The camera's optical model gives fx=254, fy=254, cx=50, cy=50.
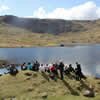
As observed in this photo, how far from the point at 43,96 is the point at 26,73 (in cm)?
792

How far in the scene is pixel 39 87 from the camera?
3609 cm

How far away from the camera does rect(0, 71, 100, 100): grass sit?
33031mm

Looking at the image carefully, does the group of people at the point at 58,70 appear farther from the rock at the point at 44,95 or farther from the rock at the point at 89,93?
the rock at the point at 89,93

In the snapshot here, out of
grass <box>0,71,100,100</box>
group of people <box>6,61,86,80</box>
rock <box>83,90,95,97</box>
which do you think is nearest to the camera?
grass <box>0,71,100,100</box>

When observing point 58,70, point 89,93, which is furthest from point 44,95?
point 58,70

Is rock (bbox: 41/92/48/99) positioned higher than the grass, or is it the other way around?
the grass

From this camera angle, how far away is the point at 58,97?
32.4 metres

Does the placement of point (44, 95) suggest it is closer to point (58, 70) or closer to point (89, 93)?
point (89, 93)

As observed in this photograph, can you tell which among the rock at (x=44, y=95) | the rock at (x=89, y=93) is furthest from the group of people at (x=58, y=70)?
the rock at (x=89, y=93)

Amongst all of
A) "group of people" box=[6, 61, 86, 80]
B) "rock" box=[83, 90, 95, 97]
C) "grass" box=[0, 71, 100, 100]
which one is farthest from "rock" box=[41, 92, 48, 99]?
"group of people" box=[6, 61, 86, 80]

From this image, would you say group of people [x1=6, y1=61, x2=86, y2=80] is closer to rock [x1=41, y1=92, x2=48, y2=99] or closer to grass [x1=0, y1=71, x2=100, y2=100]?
grass [x1=0, y1=71, x2=100, y2=100]

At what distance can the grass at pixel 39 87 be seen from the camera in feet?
108

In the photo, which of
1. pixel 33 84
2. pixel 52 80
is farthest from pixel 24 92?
pixel 52 80

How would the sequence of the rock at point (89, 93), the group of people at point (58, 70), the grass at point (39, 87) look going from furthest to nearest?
the group of people at point (58, 70) → the rock at point (89, 93) → the grass at point (39, 87)
